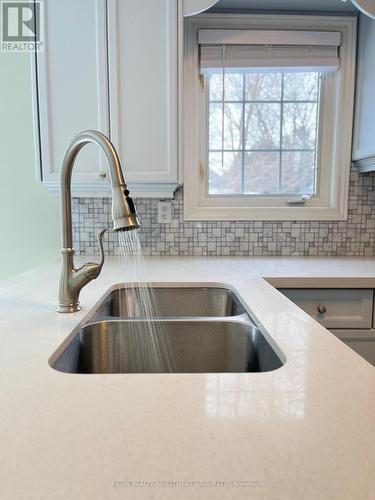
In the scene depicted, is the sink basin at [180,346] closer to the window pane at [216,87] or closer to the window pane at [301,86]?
the window pane at [216,87]

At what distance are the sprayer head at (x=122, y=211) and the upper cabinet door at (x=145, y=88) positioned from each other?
910 millimetres

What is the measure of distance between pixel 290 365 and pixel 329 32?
1.80m

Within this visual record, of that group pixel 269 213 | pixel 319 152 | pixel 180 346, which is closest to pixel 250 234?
pixel 269 213

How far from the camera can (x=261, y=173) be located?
192cm

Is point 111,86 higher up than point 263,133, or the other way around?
point 111,86

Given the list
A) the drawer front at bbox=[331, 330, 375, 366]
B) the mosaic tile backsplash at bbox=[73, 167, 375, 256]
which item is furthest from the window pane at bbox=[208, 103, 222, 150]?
the drawer front at bbox=[331, 330, 375, 366]

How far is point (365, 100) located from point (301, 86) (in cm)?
33

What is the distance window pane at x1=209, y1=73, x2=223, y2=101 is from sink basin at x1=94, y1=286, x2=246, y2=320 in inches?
44.6

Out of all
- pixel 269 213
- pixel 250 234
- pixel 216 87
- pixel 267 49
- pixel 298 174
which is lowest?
pixel 250 234

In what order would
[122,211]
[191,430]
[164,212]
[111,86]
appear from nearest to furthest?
[191,430]
[122,211]
[111,86]
[164,212]

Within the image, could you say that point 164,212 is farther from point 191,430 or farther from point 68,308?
point 191,430

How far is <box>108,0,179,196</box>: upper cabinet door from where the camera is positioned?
4.80 feet

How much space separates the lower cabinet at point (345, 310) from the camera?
1.33 m

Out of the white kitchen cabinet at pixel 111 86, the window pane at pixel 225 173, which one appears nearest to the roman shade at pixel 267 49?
the white kitchen cabinet at pixel 111 86
